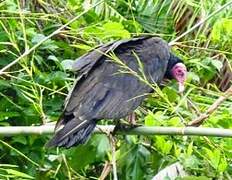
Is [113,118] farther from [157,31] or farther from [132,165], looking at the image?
[157,31]

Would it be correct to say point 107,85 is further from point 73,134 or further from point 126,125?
point 73,134

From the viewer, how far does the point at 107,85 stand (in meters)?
2.05

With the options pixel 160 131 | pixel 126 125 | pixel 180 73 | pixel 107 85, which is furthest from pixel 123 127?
pixel 180 73

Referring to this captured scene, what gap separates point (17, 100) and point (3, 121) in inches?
3.8

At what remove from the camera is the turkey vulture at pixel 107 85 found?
1.85 m

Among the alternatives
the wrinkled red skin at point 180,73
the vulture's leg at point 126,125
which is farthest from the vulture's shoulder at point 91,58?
the wrinkled red skin at point 180,73

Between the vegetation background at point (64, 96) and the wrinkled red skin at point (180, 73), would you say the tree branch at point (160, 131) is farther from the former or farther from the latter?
the wrinkled red skin at point (180, 73)

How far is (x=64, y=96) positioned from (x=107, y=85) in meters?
0.28

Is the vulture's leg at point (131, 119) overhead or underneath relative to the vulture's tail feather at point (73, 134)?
underneath

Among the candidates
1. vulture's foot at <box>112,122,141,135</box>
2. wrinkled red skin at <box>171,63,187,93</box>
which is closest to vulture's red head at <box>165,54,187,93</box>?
wrinkled red skin at <box>171,63,187,93</box>

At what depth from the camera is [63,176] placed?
2.26 metres

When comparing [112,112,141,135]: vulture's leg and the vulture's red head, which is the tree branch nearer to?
[112,112,141,135]: vulture's leg

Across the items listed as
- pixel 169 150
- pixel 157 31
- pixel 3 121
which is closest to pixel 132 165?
pixel 169 150

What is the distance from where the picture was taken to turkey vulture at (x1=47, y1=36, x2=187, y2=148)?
1.85 meters
